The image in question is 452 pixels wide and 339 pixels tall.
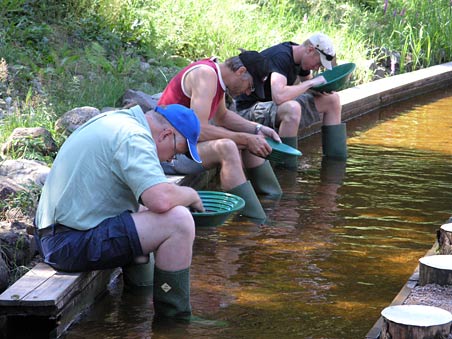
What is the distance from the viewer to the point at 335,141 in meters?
8.98

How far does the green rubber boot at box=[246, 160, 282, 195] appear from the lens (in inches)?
293

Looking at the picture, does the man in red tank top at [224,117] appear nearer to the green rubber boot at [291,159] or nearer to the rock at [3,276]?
the green rubber boot at [291,159]

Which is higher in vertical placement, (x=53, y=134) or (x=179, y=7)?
(x=179, y=7)

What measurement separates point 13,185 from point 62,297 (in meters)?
1.64

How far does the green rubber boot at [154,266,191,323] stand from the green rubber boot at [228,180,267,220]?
75.6 inches

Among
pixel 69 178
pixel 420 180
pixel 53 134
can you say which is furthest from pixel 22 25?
pixel 69 178

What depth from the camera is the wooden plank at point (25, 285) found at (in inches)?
169

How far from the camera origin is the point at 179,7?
1205 centimetres

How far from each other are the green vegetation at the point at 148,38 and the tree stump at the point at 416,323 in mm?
3825

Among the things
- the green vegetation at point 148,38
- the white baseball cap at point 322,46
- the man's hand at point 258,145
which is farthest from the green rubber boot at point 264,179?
the green vegetation at point 148,38

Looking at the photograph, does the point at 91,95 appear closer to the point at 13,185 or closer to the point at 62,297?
the point at 13,185

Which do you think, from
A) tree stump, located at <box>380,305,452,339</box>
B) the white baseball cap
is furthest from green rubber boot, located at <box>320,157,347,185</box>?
tree stump, located at <box>380,305,452,339</box>

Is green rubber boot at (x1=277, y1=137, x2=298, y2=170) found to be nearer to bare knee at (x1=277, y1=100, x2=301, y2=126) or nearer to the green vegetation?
bare knee at (x1=277, y1=100, x2=301, y2=126)

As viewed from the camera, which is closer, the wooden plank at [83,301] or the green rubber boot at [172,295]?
the wooden plank at [83,301]
